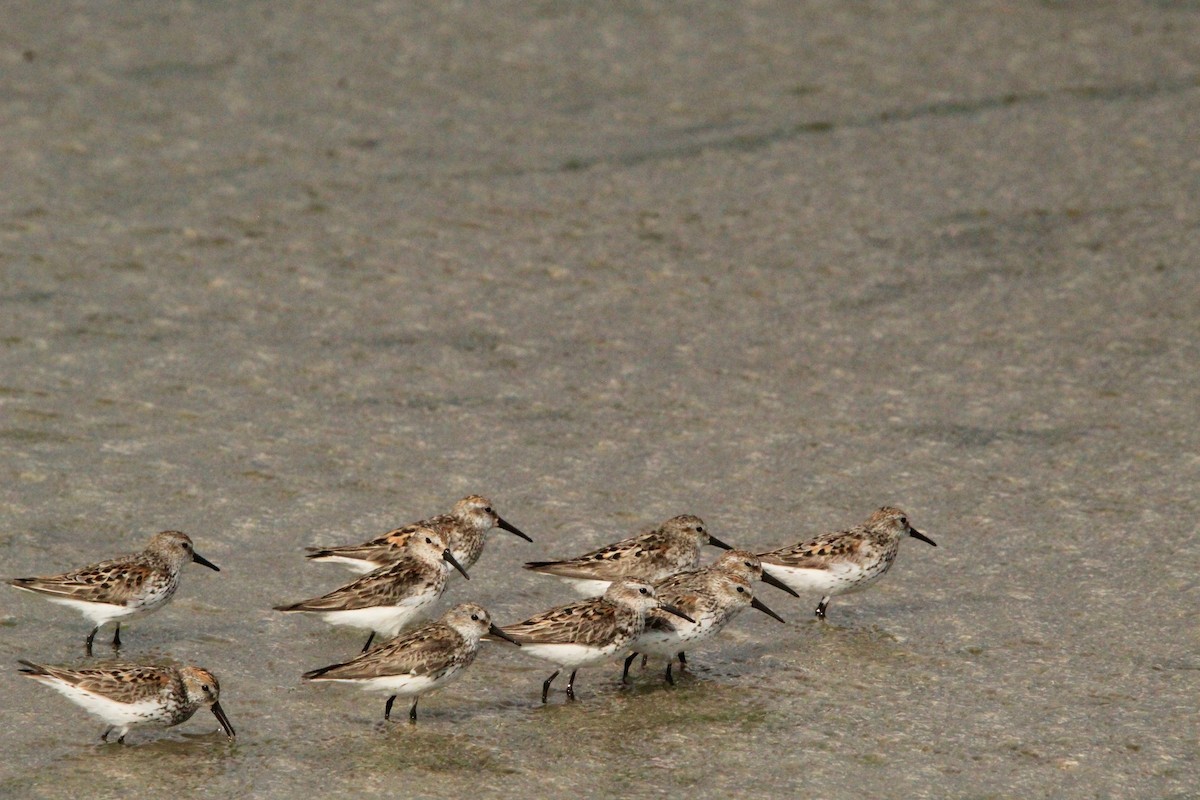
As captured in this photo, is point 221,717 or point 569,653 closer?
point 221,717

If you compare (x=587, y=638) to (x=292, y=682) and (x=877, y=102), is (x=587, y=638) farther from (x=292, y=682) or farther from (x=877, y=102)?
(x=877, y=102)

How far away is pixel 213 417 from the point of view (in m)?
14.0

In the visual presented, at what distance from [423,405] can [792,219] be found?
16.9 feet

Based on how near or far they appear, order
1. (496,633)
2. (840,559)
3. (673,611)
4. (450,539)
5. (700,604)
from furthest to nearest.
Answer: (450,539) < (840,559) < (700,604) < (673,611) < (496,633)

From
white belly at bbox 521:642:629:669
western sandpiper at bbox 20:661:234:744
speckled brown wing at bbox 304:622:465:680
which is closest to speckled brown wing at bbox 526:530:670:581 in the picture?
white belly at bbox 521:642:629:669

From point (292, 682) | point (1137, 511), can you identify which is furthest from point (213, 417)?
point (1137, 511)

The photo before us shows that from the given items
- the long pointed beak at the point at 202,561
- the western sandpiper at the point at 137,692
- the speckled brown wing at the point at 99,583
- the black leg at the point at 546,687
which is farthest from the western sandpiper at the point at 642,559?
the western sandpiper at the point at 137,692

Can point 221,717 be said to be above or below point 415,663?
below

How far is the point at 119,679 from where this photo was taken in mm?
9234

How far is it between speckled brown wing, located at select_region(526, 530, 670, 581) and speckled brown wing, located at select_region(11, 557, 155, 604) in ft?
7.99

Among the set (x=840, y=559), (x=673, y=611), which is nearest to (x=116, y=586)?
(x=673, y=611)

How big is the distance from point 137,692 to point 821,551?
4507mm

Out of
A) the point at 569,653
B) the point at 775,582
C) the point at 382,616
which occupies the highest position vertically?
the point at 775,582

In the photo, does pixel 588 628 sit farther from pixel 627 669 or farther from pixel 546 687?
pixel 627 669
